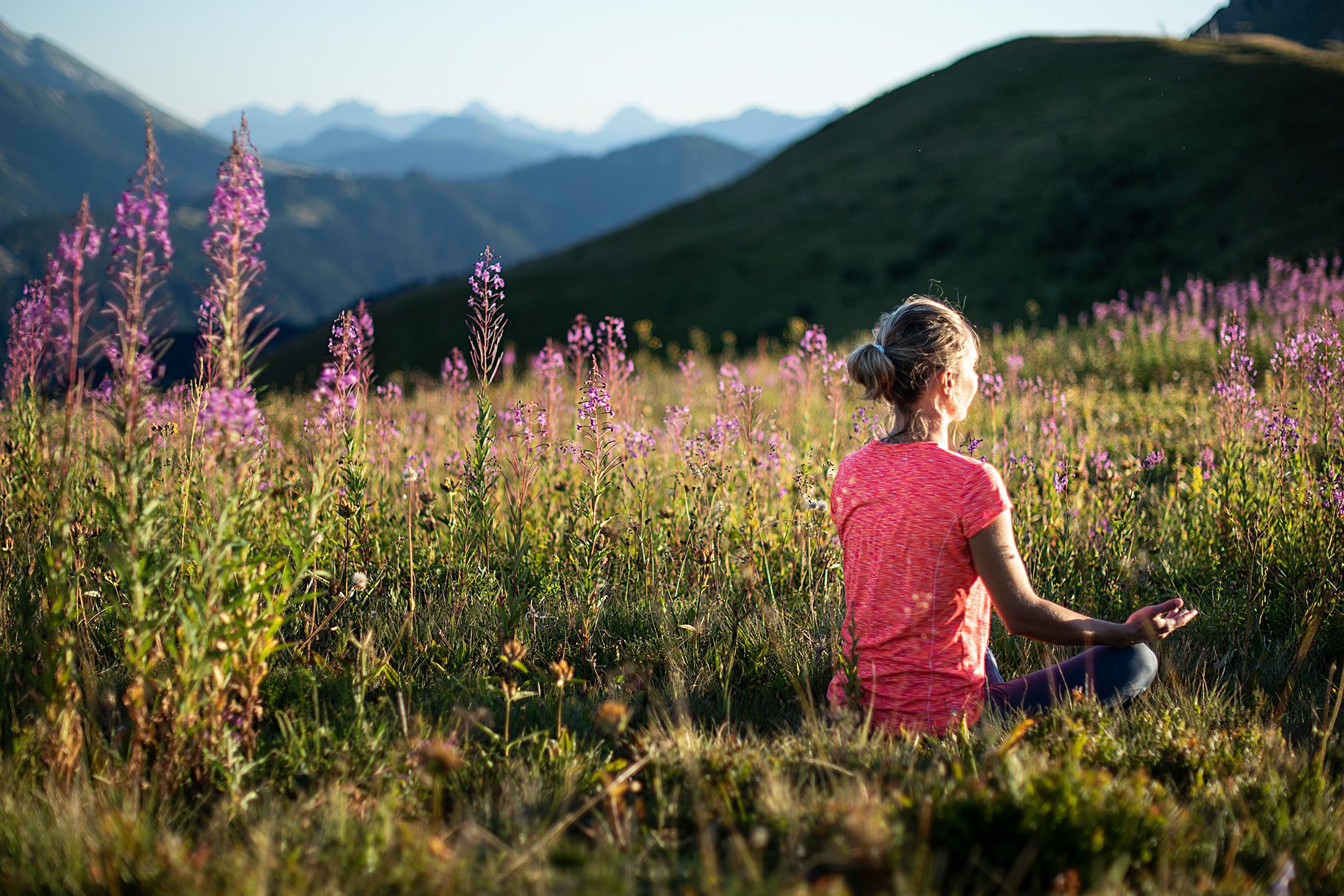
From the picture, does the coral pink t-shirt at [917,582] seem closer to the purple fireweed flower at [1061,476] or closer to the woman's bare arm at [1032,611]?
the woman's bare arm at [1032,611]

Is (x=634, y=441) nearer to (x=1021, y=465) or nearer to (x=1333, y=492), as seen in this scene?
(x=1021, y=465)

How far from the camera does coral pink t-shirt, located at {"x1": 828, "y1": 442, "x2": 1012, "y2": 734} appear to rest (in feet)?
7.96

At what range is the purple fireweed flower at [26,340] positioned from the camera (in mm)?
3119

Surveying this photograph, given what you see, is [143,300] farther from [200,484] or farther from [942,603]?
[942,603]

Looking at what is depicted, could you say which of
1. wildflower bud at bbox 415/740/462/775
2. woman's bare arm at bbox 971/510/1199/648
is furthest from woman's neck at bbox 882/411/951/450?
wildflower bud at bbox 415/740/462/775

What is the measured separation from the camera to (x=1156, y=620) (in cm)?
242

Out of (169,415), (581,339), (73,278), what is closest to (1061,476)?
(581,339)

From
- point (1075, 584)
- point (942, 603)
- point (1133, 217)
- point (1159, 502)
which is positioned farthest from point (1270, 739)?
point (1133, 217)

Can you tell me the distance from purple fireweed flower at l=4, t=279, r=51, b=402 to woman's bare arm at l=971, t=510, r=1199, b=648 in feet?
10.9

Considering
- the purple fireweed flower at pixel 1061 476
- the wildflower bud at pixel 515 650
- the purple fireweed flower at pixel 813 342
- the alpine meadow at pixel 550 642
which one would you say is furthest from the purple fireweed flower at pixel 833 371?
the wildflower bud at pixel 515 650

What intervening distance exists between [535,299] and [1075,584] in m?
46.6

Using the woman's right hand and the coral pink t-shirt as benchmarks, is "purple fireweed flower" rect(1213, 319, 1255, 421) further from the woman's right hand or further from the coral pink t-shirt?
the coral pink t-shirt

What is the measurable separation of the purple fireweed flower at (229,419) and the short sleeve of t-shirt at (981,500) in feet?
6.58

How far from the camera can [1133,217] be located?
3134 cm
